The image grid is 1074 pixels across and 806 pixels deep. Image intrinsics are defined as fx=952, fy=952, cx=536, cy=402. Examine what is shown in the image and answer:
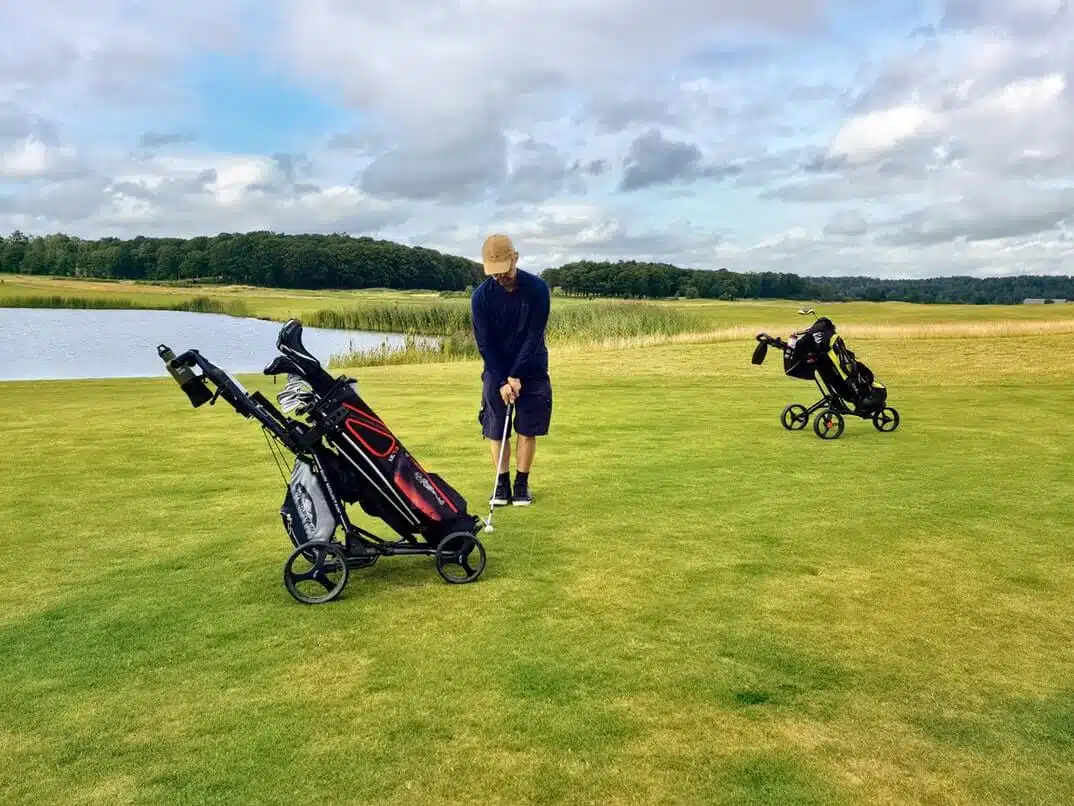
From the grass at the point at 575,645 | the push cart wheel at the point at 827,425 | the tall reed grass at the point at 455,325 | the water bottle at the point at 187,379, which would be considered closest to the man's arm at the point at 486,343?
the grass at the point at 575,645

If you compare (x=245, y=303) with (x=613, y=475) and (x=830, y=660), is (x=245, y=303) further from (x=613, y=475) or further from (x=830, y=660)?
(x=830, y=660)

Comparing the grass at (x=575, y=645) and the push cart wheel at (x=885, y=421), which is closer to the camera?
the grass at (x=575, y=645)

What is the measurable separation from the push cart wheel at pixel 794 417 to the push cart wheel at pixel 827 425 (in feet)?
1.55

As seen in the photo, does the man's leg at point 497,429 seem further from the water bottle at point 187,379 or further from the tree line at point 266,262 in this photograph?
the tree line at point 266,262

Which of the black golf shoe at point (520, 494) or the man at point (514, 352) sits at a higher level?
the man at point (514, 352)

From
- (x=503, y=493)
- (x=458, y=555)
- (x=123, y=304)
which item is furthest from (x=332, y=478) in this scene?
(x=123, y=304)

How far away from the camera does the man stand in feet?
22.3

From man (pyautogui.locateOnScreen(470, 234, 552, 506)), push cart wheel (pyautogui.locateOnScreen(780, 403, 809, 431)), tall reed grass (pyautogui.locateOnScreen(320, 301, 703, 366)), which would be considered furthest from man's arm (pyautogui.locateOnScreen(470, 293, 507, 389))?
tall reed grass (pyautogui.locateOnScreen(320, 301, 703, 366))

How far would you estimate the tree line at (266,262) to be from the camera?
312 ft

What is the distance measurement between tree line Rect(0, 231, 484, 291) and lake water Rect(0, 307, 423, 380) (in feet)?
131

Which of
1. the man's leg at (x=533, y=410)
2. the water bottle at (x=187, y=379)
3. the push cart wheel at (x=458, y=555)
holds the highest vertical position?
the water bottle at (x=187, y=379)

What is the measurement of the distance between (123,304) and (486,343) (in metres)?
74.5

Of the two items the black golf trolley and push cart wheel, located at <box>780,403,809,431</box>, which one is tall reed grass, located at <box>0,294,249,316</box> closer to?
push cart wheel, located at <box>780,403,809,431</box>

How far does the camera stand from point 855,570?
5523mm
